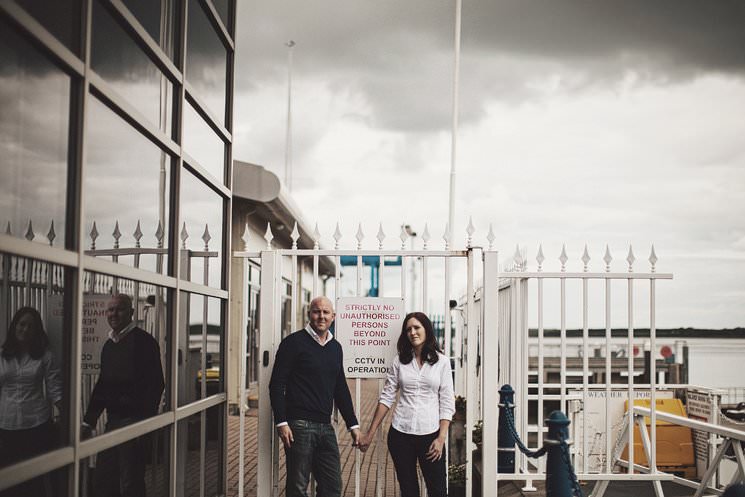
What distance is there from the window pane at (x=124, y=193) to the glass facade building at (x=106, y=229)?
→ 0.5 inches

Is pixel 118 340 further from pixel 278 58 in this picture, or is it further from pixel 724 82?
pixel 278 58

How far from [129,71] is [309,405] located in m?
2.94

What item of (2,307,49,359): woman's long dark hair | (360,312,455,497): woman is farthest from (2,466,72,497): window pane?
(360,312,455,497): woman

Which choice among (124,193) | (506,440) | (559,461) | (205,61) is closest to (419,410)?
(559,461)

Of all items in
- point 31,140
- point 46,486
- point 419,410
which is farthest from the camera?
point 419,410

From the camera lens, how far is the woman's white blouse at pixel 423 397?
20.5ft

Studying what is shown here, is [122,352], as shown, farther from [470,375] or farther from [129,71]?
[470,375]

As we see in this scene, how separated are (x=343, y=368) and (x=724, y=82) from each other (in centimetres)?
1572

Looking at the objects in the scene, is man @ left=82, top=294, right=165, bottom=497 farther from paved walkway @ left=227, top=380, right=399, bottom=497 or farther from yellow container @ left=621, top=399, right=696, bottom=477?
yellow container @ left=621, top=399, right=696, bottom=477

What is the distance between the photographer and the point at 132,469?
177 inches

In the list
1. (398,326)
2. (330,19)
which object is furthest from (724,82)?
(398,326)

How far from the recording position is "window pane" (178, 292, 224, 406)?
18.8ft

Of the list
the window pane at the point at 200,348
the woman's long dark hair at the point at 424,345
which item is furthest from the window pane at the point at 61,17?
the woman's long dark hair at the point at 424,345

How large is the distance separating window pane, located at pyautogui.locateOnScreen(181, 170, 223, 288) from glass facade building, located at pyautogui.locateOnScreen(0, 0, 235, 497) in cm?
2
